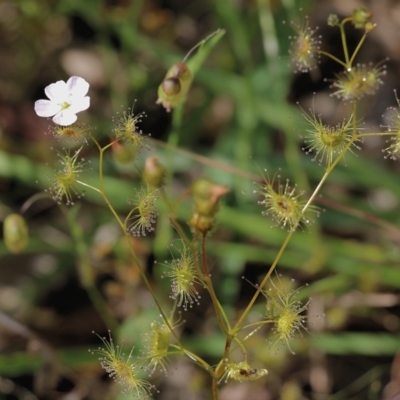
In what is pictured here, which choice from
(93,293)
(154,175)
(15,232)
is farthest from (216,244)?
(154,175)

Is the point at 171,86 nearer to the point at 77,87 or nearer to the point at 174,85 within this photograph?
the point at 174,85

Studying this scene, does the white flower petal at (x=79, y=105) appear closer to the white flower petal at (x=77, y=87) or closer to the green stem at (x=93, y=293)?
the white flower petal at (x=77, y=87)

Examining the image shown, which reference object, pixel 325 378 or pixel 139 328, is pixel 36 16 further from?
pixel 325 378

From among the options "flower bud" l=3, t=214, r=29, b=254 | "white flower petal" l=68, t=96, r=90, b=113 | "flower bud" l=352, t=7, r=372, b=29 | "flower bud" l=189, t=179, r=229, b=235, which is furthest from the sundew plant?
"flower bud" l=189, t=179, r=229, b=235

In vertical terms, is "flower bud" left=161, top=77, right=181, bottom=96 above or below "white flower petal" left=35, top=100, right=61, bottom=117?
below

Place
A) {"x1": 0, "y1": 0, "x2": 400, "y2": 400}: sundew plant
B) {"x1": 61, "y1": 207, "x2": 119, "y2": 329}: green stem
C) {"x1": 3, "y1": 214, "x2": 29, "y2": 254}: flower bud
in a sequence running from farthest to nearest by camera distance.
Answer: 1. {"x1": 61, "y1": 207, "x2": 119, "y2": 329}: green stem
2. {"x1": 0, "y1": 0, "x2": 400, "y2": 400}: sundew plant
3. {"x1": 3, "y1": 214, "x2": 29, "y2": 254}: flower bud

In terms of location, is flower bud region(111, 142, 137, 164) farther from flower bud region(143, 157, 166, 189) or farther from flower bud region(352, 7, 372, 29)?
flower bud region(352, 7, 372, 29)

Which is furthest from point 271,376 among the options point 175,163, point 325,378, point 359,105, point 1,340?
point 359,105

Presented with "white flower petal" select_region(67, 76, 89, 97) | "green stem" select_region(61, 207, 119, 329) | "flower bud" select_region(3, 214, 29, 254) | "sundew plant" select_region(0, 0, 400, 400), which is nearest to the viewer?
"white flower petal" select_region(67, 76, 89, 97)
